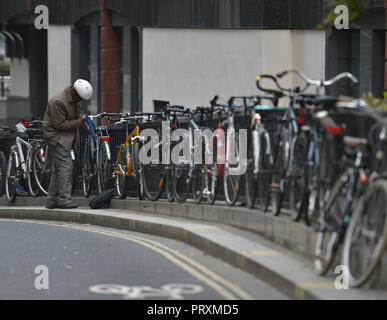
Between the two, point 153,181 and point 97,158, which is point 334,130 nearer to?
point 153,181

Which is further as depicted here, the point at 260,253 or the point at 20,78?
the point at 20,78

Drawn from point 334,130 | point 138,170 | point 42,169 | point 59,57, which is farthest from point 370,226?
point 59,57

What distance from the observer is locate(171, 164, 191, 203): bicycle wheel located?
1413 centimetres

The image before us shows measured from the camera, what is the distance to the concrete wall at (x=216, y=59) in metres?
25.1

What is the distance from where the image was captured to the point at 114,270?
10.0m

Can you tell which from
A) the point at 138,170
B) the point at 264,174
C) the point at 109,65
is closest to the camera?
the point at 264,174

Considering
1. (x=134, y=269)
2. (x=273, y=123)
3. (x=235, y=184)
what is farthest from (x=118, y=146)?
(x=134, y=269)

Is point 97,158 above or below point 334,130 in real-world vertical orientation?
below

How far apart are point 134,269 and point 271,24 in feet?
51.8

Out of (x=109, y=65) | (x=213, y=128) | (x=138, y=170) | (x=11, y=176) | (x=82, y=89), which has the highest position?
(x=109, y=65)

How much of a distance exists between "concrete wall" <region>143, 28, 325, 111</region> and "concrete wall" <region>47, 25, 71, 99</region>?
17.5ft

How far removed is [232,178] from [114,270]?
3047mm

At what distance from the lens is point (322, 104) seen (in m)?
9.44
